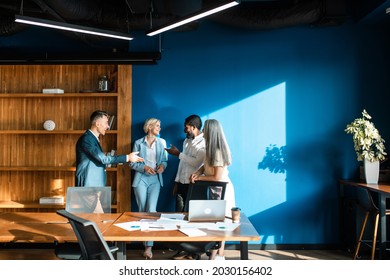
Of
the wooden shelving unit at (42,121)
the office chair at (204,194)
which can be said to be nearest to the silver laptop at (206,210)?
the office chair at (204,194)

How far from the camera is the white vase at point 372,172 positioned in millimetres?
4973

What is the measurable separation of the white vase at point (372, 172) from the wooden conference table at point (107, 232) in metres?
2.33

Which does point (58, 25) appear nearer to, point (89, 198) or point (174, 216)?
point (89, 198)

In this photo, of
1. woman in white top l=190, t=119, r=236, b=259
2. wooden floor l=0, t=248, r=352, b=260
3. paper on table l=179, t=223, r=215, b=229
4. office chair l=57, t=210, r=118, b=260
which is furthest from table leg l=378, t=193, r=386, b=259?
office chair l=57, t=210, r=118, b=260

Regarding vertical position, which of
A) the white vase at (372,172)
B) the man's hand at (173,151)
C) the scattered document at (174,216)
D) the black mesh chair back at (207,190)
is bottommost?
the scattered document at (174,216)

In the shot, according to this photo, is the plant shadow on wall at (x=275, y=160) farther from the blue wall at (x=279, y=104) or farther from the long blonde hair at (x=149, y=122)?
the long blonde hair at (x=149, y=122)

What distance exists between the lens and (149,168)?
17.2 ft

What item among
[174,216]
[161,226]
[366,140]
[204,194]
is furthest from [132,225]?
[366,140]

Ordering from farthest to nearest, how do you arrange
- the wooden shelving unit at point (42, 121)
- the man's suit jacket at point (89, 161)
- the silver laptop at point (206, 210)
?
the wooden shelving unit at point (42, 121) < the man's suit jacket at point (89, 161) < the silver laptop at point (206, 210)

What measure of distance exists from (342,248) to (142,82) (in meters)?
3.65

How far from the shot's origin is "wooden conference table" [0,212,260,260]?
2729 millimetres

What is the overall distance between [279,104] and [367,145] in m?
1.30

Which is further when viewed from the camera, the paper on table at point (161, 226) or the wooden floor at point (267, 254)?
the wooden floor at point (267, 254)

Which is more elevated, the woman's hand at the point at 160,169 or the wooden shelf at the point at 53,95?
the wooden shelf at the point at 53,95
